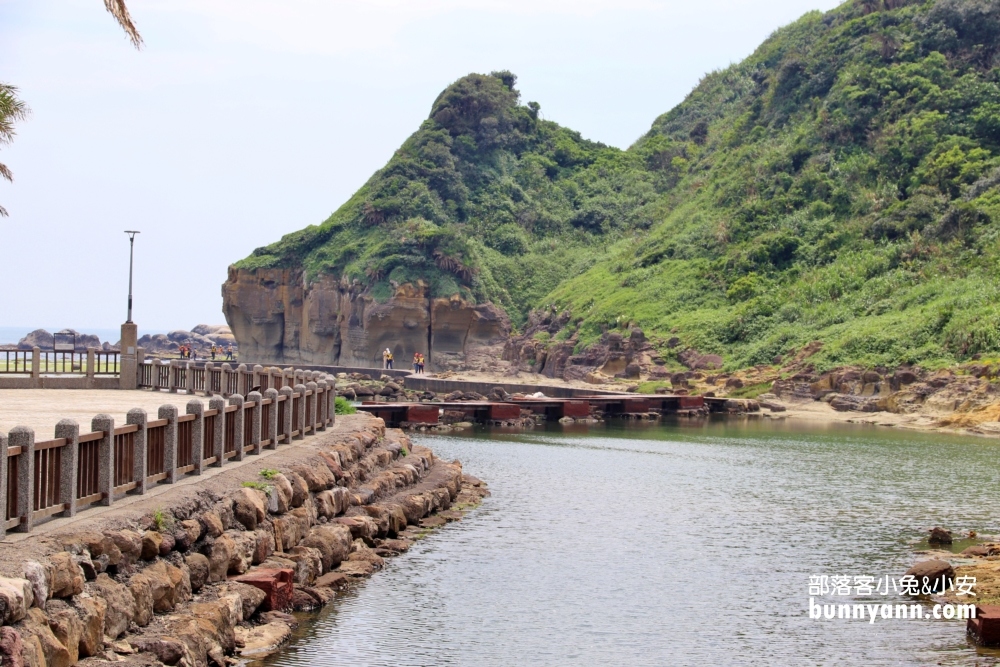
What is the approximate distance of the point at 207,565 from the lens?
713 inches

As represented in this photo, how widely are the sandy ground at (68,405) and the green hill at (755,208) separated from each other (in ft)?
125

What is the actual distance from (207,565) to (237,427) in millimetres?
6549

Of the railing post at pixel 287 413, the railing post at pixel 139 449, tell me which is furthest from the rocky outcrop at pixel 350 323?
the railing post at pixel 139 449

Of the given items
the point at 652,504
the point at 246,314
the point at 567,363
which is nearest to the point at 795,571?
the point at 652,504

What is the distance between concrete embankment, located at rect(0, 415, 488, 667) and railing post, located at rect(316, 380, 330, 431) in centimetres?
382

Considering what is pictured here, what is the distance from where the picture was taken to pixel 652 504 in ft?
108

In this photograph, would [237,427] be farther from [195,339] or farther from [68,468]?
[195,339]

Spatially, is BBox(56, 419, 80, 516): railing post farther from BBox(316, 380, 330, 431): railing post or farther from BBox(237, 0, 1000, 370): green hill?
BBox(237, 0, 1000, 370): green hill

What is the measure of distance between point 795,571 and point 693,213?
244 feet

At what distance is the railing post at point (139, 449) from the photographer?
18.8 metres

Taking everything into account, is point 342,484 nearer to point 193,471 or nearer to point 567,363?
point 193,471

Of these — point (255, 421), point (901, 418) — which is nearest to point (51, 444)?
point (255, 421)

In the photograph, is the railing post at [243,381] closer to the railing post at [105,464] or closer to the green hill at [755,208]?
the railing post at [105,464]

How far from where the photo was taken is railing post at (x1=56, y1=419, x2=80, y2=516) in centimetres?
1641
